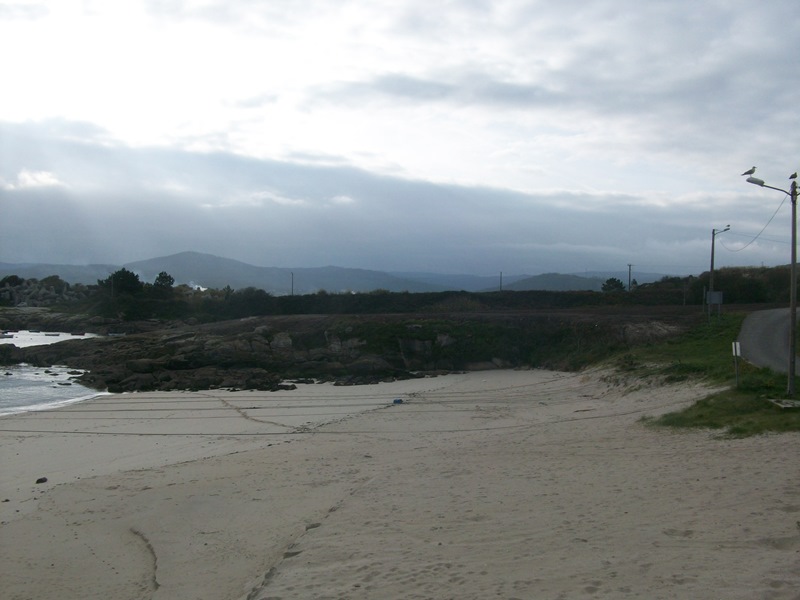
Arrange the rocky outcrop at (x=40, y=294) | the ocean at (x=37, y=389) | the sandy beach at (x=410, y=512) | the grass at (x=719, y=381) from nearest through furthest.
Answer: the sandy beach at (x=410, y=512)
the grass at (x=719, y=381)
the ocean at (x=37, y=389)
the rocky outcrop at (x=40, y=294)

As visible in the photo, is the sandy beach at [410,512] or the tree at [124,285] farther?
the tree at [124,285]

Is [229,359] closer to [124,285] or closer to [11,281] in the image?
[124,285]

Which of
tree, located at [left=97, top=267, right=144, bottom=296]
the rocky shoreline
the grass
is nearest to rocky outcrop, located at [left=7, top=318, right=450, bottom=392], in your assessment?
the rocky shoreline

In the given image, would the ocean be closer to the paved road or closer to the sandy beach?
the sandy beach

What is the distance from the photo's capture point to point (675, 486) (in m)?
Result: 10.5

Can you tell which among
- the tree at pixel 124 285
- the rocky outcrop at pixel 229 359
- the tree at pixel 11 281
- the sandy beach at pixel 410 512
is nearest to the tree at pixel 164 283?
the tree at pixel 124 285

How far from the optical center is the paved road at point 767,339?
69.4ft

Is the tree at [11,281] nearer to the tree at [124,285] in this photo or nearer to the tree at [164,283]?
the tree at [124,285]

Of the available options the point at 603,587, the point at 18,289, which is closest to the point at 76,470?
the point at 603,587

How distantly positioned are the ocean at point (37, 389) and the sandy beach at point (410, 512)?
888 cm

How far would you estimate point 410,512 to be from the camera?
399 inches

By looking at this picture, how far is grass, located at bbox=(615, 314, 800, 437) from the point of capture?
46.4ft

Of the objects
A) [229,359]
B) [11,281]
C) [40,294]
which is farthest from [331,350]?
[11,281]

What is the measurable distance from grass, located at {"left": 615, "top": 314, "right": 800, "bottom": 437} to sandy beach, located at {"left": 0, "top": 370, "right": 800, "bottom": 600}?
772 mm
